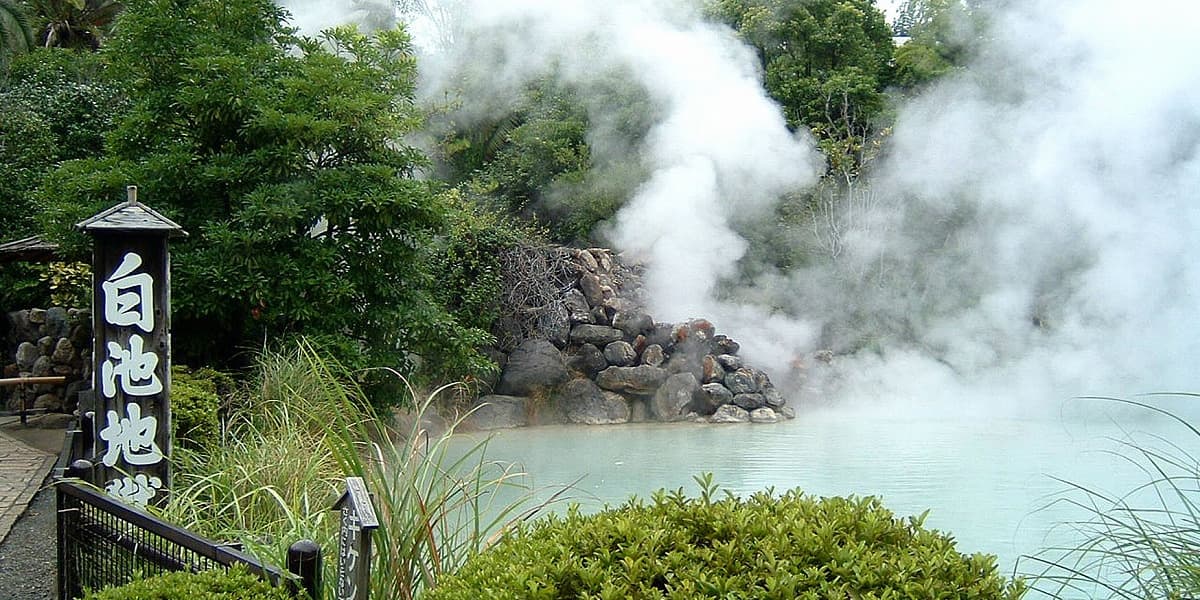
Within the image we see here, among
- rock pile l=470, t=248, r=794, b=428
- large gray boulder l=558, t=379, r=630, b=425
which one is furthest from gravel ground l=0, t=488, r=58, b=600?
large gray boulder l=558, t=379, r=630, b=425

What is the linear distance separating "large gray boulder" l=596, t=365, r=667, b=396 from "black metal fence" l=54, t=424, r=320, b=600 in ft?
24.2

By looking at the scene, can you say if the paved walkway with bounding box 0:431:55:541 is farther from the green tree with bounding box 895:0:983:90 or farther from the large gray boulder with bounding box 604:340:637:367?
the green tree with bounding box 895:0:983:90

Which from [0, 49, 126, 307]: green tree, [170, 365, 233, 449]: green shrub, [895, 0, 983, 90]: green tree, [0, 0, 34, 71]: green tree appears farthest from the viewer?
[895, 0, 983, 90]: green tree

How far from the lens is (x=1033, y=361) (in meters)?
12.7

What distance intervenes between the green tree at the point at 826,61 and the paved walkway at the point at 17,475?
34.4 feet

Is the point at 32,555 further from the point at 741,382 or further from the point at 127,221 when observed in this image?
the point at 741,382

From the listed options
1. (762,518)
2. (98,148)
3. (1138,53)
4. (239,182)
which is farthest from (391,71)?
(1138,53)

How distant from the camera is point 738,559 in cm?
165

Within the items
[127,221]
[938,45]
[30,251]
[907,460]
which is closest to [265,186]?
[30,251]

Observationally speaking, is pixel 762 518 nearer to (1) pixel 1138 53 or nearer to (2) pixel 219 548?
(2) pixel 219 548

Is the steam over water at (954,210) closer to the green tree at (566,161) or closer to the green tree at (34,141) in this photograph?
the green tree at (566,161)

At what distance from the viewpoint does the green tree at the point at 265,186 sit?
6562 mm

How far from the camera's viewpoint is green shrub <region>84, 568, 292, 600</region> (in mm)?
2107

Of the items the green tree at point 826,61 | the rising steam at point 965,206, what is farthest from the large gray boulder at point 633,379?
the green tree at point 826,61
